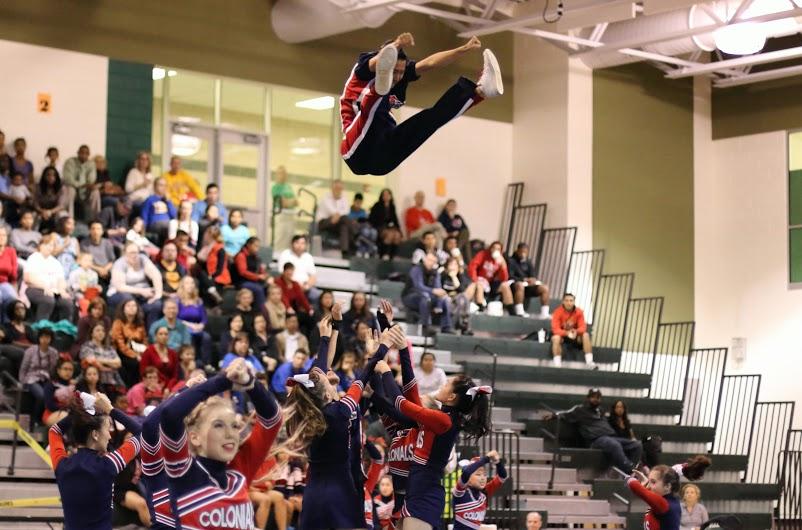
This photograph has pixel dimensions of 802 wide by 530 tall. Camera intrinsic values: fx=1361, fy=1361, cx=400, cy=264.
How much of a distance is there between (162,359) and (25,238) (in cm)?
268

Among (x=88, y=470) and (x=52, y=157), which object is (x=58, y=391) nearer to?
(x=52, y=157)

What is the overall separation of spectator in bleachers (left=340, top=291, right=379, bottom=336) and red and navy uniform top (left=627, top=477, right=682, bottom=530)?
7254 mm

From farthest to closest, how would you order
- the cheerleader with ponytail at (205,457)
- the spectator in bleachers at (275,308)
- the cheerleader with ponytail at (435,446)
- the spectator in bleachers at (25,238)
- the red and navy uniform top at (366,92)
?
the spectator in bleachers at (275,308), the spectator in bleachers at (25,238), the cheerleader with ponytail at (435,446), the red and navy uniform top at (366,92), the cheerleader with ponytail at (205,457)

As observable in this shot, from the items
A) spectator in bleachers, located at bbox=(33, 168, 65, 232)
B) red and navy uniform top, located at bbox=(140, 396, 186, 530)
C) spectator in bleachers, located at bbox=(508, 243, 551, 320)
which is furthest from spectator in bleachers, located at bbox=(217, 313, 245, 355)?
red and navy uniform top, located at bbox=(140, 396, 186, 530)

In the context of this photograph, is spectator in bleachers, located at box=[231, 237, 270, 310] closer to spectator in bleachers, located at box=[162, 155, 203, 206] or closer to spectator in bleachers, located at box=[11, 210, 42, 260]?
spectator in bleachers, located at box=[162, 155, 203, 206]

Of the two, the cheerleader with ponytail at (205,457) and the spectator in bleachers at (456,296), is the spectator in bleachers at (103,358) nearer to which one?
the spectator in bleachers at (456,296)

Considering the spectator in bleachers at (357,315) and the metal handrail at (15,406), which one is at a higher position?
the spectator in bleachers at (357,315)

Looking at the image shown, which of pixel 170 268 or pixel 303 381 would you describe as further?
pixel 170 268

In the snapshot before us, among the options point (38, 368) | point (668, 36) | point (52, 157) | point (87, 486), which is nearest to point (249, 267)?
point (52, 157)

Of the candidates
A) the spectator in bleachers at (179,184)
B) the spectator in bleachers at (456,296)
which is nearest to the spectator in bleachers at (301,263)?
the spectator in bleachers at (179,184)

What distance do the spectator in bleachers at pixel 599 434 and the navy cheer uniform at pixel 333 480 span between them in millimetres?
9677

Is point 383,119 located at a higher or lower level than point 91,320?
higher

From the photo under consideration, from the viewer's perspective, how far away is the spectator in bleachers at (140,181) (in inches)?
653

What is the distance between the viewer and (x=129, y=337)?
14039 millimetres
